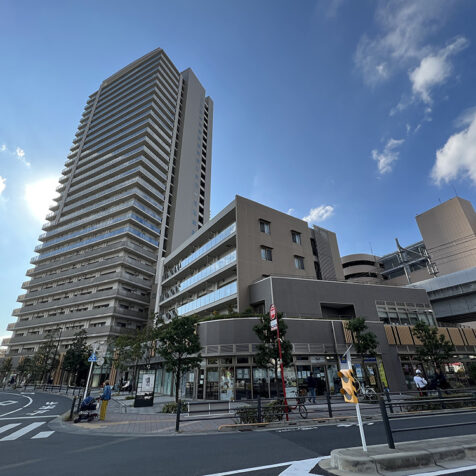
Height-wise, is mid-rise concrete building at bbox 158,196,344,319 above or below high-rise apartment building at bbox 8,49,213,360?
below

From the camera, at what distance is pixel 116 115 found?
73.1 metres

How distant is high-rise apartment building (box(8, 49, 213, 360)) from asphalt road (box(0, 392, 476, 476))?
1694 inches

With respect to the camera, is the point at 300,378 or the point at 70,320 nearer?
the point at 300,378

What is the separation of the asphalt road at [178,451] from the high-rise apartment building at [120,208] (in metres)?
43.0

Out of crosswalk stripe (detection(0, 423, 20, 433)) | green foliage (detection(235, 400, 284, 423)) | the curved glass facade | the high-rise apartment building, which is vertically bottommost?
crosswalk stripe (detection(0, 423, 20, 433))

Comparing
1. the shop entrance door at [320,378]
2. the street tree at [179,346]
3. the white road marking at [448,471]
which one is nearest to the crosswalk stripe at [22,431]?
the street tree at [179,346]

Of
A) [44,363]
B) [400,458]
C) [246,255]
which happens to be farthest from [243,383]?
[44,363]

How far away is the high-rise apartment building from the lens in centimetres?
5288

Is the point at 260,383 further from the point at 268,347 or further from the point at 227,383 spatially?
the point at 268,347


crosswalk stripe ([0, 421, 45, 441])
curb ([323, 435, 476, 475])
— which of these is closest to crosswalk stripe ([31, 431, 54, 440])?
crosswalk stripe ([0, 421, 45, 441])

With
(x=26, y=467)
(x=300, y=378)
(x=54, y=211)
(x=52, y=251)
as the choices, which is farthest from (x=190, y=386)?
(x=54, y=211)

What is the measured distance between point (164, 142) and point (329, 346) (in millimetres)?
60280

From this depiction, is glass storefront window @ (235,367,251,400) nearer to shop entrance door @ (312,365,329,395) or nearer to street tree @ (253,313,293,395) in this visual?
street tree @ (253,313,293,395)

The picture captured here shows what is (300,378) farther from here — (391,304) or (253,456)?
(253,456)
